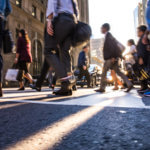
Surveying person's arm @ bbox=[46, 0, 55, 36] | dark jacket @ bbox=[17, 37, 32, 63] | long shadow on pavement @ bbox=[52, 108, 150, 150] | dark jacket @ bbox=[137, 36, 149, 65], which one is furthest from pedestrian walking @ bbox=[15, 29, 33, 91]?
long shadow on pavement @ bbox=[52, 108, 150, 150]

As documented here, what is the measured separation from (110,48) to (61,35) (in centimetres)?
186

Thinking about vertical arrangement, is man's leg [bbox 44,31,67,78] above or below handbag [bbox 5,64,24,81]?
above

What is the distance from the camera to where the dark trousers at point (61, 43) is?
10.2 ft

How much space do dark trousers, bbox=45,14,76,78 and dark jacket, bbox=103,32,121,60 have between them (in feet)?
5.30

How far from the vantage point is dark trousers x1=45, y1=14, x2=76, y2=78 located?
Result: 3.10m

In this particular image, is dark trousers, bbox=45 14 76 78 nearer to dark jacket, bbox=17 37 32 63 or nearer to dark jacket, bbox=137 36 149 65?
dark jacket, bbox=137 36 149 65

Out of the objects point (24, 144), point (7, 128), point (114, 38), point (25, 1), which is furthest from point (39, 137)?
point (25, 1)

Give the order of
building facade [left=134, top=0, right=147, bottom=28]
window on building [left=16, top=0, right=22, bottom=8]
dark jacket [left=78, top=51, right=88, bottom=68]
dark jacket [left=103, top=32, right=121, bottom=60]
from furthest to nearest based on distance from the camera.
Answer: building facade [left=134, top=0, right=147, bottom=28] < window on building [left=16, top=0, right=22, bottom=8] < dark jacket [left=78, top=51, right=88, bottom=68] < dark jacket [left=103, top=32, right=121, bottom=60]

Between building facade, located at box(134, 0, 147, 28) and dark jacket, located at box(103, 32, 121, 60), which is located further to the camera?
building facade, located at box(134, 0, 147, 28)

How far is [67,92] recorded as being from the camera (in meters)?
3.11

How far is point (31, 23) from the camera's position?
19.6 metres

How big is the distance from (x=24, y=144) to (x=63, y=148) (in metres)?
0.18

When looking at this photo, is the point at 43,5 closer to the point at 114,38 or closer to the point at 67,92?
the point at 114,38

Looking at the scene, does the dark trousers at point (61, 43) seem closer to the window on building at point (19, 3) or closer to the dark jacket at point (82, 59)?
the dark jacket at point (82, 59)
